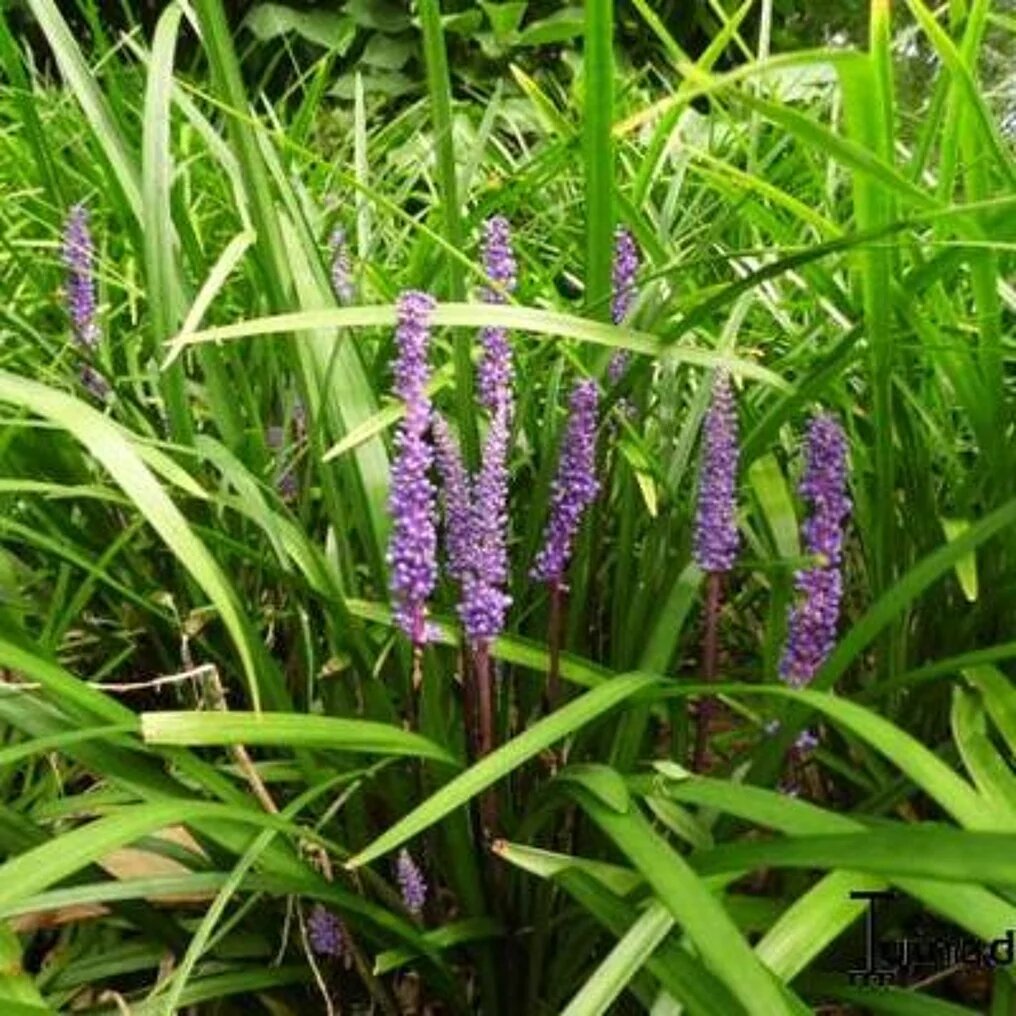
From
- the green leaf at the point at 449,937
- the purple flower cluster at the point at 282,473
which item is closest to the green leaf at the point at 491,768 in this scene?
the green leaf at the point at 449,937

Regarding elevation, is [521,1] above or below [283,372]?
above

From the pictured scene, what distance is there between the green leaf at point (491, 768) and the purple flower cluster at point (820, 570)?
0.58 ft

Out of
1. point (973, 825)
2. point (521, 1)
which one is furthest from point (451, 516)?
point (521, 1)

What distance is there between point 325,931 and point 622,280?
757 mm

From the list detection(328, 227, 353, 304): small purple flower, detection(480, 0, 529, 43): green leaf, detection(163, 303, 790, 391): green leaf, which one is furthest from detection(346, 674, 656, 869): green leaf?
detection(480, 0, 529, 43): green leaf

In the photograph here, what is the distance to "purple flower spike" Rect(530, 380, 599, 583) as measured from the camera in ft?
4.29

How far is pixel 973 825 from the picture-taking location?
1.05 meters

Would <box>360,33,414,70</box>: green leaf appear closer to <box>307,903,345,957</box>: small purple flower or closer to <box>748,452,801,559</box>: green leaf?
<box>748,452,801,559</box>: green leaf

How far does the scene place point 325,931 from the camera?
1.34 metres

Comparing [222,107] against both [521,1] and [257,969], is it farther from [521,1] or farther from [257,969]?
[521,1]

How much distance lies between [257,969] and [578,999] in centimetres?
48

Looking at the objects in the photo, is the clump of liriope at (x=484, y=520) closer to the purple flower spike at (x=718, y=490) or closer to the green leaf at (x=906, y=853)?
the purple flower spike at (x=718, y=490)

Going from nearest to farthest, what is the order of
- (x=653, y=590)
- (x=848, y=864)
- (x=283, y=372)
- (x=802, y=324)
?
(x=848, y=864) < (x=653, y=590) < (x=283, y=372) < (x=802, y=324)

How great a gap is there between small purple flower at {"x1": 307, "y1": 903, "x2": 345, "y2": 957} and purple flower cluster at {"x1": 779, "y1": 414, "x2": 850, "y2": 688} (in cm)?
50
